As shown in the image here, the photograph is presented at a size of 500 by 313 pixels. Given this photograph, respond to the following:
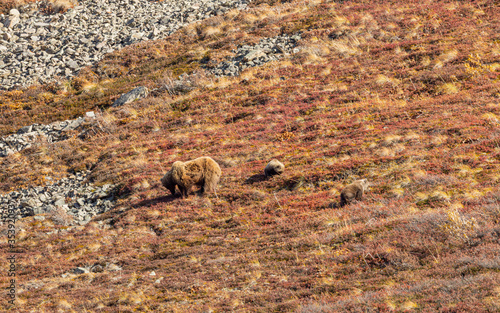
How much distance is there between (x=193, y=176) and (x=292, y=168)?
4045 millimetres

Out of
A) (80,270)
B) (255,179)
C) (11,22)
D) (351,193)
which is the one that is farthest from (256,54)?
(11,22)

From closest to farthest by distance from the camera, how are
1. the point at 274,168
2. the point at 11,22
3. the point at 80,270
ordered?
1. the point at 80,270
2. the point at 274,168
3. the point at 11,22

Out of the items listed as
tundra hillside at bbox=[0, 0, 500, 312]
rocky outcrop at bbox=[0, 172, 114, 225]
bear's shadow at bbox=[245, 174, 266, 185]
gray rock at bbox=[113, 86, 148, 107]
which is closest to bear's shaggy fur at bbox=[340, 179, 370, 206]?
tundra hillside at bbox=[0, 0, 500, 312]

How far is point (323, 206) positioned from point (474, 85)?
478 inches

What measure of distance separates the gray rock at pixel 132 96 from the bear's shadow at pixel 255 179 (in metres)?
14.0

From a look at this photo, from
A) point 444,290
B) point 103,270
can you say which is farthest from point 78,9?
point 444,290

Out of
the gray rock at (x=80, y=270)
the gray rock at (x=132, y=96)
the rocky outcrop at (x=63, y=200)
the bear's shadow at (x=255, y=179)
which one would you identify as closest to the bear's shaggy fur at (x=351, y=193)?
Answer: the bear's shadow at (x=255, y=179)

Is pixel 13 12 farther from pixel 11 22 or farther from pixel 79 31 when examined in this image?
pixel 79 31

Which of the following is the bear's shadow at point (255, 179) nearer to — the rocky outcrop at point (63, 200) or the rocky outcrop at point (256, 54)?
the rocky outcrop at point (63, 200)

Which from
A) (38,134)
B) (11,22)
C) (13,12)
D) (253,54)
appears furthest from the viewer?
(13,12)

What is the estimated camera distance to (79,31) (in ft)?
116

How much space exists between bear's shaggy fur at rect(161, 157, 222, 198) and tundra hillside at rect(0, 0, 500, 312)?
0.54m

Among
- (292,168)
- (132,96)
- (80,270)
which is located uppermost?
(132,96)

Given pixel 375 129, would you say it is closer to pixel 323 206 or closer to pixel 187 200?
pixel 323 206
